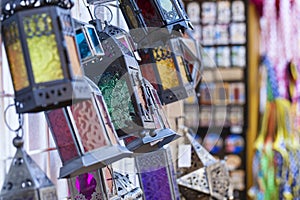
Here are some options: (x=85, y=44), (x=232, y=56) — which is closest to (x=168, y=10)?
(x=85, y=44)

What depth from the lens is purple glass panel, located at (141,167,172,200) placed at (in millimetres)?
1789

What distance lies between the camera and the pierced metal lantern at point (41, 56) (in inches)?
37.7

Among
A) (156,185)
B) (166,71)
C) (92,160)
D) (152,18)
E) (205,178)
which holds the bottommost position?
(205,178)

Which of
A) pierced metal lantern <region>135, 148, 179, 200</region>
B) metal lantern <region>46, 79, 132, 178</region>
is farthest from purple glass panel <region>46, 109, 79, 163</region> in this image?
pierced metal lantern <region>135, 148, 179, 200</region>

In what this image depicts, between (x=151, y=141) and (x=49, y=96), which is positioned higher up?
(x=49, y=96)

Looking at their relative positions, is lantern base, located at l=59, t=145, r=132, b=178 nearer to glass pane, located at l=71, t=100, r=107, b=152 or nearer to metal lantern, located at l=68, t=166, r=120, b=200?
glass pane, located at l=71, t=100, r=107, b=152

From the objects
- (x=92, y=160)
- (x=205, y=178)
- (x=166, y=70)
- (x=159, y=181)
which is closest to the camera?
(x=92, y=160)

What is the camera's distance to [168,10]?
150cm

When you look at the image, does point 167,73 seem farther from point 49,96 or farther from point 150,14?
point 49,96

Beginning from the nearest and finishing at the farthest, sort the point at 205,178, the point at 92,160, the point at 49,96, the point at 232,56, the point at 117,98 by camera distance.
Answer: the point at 49,96, the point at 92,160, the point at 117,98, the point at 205,178, the point at 232,56

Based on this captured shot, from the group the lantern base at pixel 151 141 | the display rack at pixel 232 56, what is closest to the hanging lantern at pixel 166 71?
the lantern base at pixel 151 141

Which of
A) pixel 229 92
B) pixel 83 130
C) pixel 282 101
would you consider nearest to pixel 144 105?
pixel 83 130

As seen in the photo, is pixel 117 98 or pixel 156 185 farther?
pixel 156 185

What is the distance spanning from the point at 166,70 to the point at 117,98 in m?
0.32
